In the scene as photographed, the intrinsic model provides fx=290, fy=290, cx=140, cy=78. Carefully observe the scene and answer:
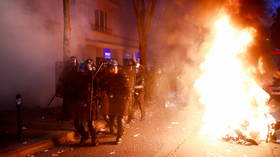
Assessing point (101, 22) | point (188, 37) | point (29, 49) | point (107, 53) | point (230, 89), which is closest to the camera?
point (230, 89)

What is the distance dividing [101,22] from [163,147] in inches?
584

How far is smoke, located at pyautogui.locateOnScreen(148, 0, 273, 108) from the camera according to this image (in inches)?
414

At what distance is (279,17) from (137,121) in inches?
432

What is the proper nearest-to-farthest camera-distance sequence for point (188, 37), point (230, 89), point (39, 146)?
point (39, 146)
point (230, 89)
point (188, 37)

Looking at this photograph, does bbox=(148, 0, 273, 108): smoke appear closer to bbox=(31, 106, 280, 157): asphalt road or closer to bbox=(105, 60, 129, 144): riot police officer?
bbox=(31, 106, 280, 157): asphalt road

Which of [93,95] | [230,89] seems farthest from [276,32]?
[93,95]

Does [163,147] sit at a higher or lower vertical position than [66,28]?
lower

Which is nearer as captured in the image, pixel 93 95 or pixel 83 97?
pixel 83 97

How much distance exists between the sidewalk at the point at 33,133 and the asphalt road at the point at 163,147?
9.8 inches

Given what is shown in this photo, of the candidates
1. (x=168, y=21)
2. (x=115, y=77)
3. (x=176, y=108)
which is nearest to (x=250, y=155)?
(x=115, y=77)

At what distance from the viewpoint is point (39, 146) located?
613 centimetres

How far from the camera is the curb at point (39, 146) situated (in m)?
5.49

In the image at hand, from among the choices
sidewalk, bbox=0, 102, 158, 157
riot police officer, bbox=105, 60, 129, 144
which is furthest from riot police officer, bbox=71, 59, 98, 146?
sidewalk, bbox=0, 102, 158, 157

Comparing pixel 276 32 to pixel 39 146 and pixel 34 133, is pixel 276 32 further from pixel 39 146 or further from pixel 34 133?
pixel 39 146
